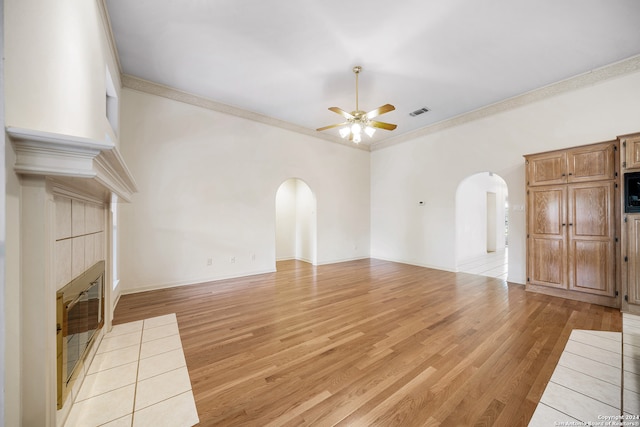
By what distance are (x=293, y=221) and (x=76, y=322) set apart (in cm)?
602

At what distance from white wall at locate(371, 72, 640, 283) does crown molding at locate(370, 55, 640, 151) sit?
0.08m

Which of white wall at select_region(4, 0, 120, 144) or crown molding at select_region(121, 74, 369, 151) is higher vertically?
crown molding at select_region(121, 74, 369, 151)

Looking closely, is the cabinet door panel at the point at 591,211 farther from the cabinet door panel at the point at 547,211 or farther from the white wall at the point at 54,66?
the white wall at the point at 54,66

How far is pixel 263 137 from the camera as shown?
5.39 metres

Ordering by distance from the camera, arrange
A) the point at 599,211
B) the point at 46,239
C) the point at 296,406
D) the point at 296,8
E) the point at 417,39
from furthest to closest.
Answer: the point at 599,211 < the point at 417,39 < the point at 296,8 < the point at 296,406 < the point at 46,239

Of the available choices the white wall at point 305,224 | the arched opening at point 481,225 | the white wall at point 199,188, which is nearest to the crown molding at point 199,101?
the white wall at point 199,188

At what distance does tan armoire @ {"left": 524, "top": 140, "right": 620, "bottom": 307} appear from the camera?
3.41 metres

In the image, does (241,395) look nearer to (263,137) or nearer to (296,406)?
(296,406)

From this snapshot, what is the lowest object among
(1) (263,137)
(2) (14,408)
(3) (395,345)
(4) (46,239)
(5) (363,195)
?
(3) (395,345)

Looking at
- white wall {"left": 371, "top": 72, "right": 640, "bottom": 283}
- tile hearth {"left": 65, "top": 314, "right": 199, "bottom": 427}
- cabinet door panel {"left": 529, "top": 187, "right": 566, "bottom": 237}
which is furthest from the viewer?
cabinet door panel {"left": 529, "top": 187, "right": 566, "bottom": 237}

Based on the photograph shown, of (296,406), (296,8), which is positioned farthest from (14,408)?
(296,8)

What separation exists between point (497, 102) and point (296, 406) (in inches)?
238

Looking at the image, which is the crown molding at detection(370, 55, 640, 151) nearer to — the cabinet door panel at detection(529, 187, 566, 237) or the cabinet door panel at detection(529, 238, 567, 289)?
the cabinet door panel at detection(529, 187, 566, 237)

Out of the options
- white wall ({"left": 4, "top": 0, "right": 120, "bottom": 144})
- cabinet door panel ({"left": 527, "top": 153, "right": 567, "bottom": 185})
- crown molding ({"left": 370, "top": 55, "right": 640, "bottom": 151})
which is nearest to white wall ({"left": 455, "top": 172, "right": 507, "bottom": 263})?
crown molding ({"left": 370, "top": 55, "right": 640, "bottom": 151})
